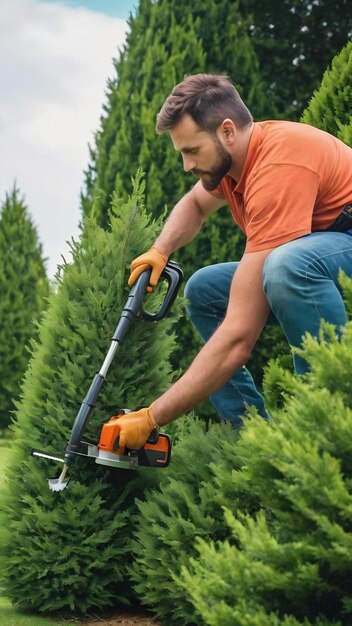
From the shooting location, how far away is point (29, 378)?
14.8 ft

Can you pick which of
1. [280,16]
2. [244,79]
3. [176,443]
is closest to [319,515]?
[176,443]

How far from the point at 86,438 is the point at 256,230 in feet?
4.02

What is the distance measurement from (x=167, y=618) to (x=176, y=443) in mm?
774

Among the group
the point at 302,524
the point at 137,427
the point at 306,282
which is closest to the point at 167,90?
the point at 306,282

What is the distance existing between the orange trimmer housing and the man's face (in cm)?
111

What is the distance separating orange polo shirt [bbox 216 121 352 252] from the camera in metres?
3.79

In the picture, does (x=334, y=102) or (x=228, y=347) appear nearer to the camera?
(x=228, y=347)

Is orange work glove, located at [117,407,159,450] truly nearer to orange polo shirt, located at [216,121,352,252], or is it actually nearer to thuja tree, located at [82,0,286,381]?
orange polo shirt, located at [216,121,352,252]

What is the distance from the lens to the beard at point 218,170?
162 inches

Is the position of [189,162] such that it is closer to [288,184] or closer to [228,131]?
[228,131]

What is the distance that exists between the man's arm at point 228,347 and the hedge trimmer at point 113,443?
0.81ft

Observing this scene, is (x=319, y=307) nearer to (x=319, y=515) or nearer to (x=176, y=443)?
(x=176, y=443)

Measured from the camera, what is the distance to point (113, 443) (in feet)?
12.8

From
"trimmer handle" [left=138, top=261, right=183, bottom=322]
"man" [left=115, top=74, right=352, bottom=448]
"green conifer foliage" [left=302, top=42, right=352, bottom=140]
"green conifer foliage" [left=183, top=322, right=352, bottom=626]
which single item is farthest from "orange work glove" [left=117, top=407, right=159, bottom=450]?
"green conifer foliage" [left=302, top=42, right=352, bottom=140]
